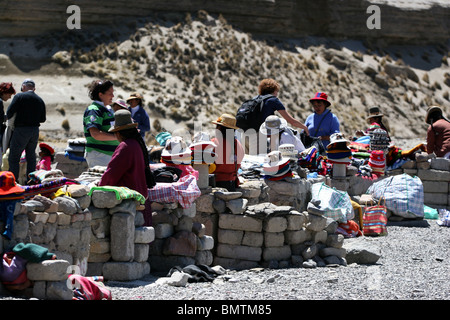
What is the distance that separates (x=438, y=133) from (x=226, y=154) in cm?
735

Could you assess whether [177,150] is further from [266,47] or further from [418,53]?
[418,53]

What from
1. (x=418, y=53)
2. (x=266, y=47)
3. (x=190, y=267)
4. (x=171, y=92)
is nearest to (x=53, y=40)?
(x=171, y=92)

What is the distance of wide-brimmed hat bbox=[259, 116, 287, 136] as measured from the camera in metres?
13.0

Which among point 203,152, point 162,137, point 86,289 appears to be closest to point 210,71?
point 162,137

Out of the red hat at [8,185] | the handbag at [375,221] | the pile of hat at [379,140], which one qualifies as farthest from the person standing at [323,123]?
the red hat at [8,185]

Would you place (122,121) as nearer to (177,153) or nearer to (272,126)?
(177,153)

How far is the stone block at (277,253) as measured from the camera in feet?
34.6

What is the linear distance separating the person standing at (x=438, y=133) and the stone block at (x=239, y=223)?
755 cm

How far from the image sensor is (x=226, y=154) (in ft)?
36.8

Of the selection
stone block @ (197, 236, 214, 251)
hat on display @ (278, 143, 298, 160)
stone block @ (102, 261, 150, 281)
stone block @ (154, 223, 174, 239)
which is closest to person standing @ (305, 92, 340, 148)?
hat on display @ (278, 143, 298, 160)

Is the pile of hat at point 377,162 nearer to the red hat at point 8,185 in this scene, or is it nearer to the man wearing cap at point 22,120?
the man wearing cap at point 22,120

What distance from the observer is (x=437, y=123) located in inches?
665

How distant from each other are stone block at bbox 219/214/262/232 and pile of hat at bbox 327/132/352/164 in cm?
422

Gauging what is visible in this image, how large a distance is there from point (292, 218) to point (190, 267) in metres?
1.98
